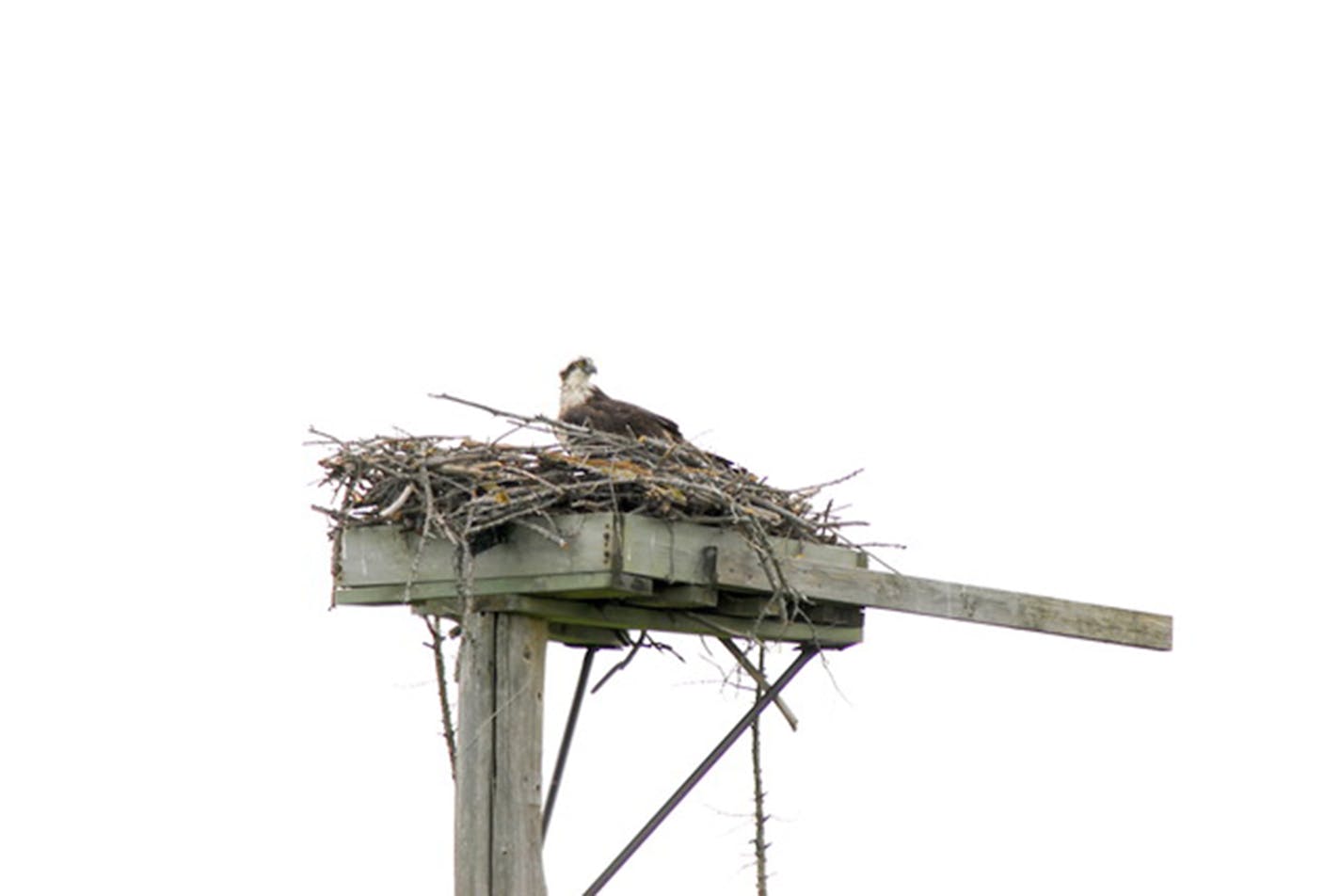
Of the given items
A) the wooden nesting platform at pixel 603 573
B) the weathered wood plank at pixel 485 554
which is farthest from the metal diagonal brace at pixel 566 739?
the weathered wood plank at pixel 485 554

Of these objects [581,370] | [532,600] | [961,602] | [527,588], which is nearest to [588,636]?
[532,600]

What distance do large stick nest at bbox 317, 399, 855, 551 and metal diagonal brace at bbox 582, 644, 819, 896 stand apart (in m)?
0.72

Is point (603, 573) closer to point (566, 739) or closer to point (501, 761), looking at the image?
point (501, 761)

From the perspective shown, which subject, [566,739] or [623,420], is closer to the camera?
[566,739]

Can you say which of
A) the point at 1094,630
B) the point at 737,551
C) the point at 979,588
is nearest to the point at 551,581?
the point at 737,551

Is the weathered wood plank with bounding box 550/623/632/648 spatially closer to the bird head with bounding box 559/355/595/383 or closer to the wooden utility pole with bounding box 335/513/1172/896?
the wooden utility pole with bounding box 335/513/1172/896

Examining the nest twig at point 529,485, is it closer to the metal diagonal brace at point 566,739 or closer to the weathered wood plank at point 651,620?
the weathered wood plank at point 651,620

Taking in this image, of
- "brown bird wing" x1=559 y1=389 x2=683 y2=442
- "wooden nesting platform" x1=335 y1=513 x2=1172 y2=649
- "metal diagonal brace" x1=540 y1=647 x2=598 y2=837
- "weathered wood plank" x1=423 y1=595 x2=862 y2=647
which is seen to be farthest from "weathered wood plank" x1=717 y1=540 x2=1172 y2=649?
"metal diagonal brace" x1=540 y1=647 x2=598 y2=837

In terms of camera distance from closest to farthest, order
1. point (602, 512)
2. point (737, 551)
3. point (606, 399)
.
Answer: point (602, 512), point (737, 551), point (606, 399)

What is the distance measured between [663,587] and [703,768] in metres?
0.73

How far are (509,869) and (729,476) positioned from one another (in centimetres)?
158

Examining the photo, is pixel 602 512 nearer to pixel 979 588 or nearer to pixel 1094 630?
pixel 979 588

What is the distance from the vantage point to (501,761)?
7160 mm

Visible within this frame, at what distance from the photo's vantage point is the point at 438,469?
23.7ft
